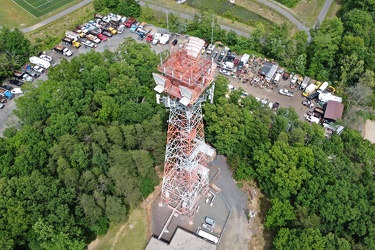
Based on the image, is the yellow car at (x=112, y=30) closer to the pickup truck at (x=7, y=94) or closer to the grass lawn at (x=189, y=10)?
the grass lawn at (x=189, y=10)

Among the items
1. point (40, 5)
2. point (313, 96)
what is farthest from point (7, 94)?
point (313, 96)

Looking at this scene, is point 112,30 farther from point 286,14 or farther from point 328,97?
point 328,97

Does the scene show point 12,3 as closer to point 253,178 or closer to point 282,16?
point 282,16

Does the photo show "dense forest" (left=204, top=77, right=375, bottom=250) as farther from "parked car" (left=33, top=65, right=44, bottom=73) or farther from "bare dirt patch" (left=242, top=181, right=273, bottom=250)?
"parked car" (left=33, top=65, right=44, bottom=73)

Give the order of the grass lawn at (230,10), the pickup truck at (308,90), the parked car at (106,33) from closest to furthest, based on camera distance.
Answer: the pickup truck at (308,90) < the parked car at (106,33) < the grass lawn at (230,10)

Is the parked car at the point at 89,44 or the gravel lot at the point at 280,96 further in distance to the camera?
the parked car at the point at 89,44

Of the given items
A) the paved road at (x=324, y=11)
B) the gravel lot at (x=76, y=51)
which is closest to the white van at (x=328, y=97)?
the paved road at (x=324, y=11)

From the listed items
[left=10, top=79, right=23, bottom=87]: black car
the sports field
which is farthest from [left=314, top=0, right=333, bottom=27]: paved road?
[left=10, top=79, right=23, bottom=87]: black car
